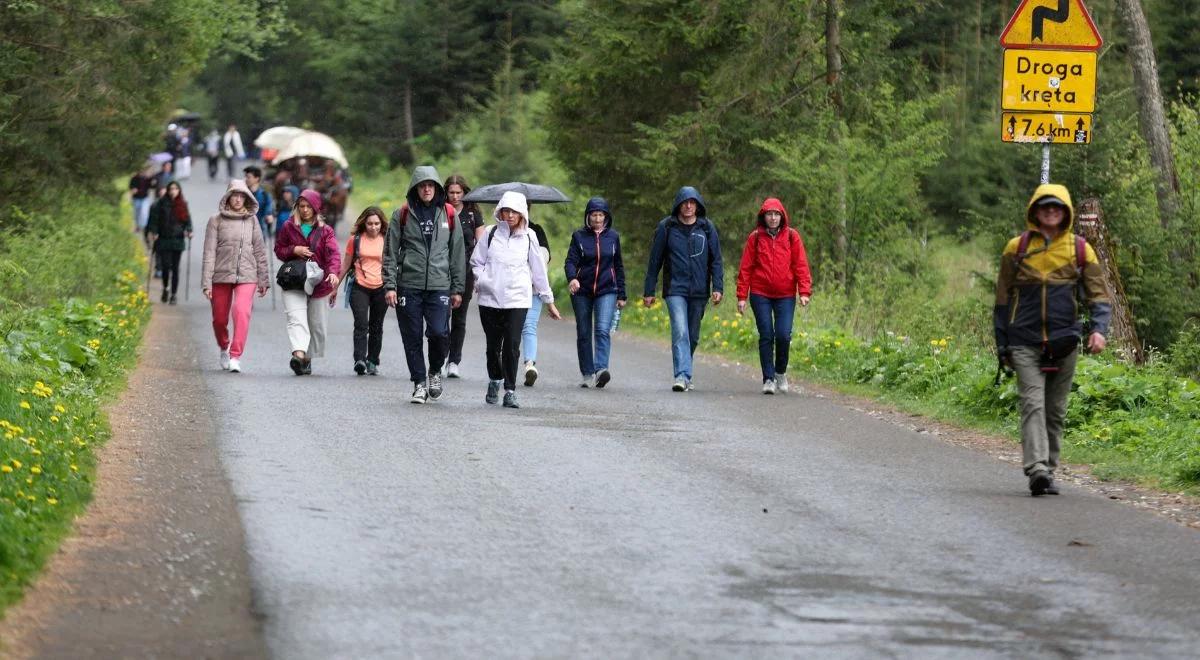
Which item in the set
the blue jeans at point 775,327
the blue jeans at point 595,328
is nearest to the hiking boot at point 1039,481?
the blue jeans at point 775,327

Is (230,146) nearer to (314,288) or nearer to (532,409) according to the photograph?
(314,288)

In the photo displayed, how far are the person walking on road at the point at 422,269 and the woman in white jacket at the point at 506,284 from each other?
11.5 inches

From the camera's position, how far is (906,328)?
22.8m

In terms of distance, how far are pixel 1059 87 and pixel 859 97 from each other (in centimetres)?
1415

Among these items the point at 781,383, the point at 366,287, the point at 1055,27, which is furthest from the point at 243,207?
the point at 1055,27

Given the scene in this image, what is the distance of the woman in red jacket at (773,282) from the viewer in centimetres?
1697

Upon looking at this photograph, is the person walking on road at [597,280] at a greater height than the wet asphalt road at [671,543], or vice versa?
the person walking on road at [597,280]

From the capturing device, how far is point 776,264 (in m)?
17.0

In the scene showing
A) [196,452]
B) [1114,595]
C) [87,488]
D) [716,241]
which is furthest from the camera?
[716,241]

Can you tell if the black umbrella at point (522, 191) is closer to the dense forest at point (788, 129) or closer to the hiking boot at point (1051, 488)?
the dense forest at point (788, 129)

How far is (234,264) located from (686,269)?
4708 millimetres

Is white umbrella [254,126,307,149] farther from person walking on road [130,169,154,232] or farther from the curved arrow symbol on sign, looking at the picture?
the curved arrow symbol on sign

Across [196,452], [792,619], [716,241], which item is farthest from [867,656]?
[716,241]

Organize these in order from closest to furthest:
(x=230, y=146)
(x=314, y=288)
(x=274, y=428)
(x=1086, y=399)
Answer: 1. (x=274, y=428)
2. (x=1086, y=399)
3. (x=314, y=288)
4. (x=230, y=146)
